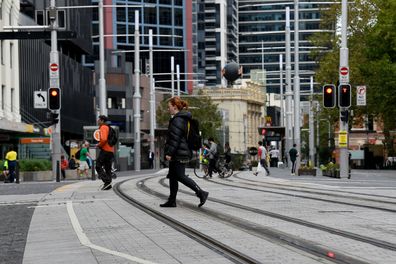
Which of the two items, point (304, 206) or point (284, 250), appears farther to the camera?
point (304, 206)

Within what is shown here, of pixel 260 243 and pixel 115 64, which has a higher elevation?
pixel 115 64

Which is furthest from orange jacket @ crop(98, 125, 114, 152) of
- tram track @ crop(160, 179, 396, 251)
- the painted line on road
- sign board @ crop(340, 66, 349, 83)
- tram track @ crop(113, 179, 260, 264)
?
sign board @ crop(340, 66, 349, 83)

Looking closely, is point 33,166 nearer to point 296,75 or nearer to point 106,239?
point 296,75

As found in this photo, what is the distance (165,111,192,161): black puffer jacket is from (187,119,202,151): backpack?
0.22 feet

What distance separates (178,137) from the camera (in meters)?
14.5

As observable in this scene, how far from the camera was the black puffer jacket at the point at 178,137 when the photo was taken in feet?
47.4

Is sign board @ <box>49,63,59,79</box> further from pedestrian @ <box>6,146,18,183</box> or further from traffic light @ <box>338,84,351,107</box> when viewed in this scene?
traffic light @ <box>338,84,351,107</box>

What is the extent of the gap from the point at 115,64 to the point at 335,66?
52588 mm

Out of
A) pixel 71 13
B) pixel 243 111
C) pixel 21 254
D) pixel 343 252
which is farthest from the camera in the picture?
pixel 243 111

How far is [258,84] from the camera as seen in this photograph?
532 feet

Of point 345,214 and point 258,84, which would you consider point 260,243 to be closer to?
point 345,214

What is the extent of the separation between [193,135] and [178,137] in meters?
0.27

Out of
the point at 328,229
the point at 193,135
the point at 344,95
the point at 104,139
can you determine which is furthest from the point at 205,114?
the point at 328,229

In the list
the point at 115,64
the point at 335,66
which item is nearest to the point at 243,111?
the point at 115,64
